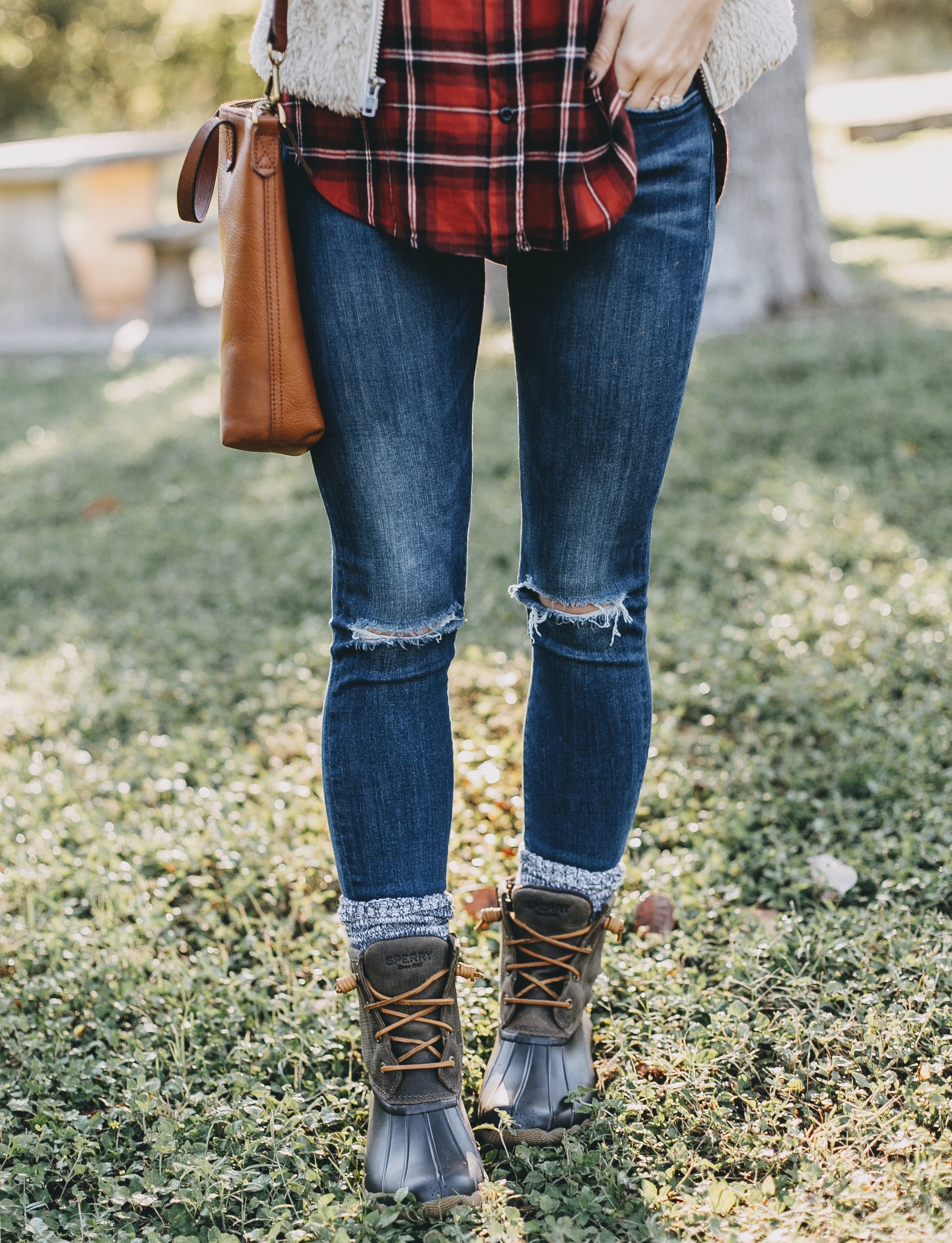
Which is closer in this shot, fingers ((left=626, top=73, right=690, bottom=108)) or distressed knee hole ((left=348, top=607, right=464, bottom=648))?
fingers ((left=626, top=73, right=690, bottom=108))

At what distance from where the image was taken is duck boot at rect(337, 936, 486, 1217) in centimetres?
139

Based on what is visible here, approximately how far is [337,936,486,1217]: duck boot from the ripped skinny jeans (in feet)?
0.30

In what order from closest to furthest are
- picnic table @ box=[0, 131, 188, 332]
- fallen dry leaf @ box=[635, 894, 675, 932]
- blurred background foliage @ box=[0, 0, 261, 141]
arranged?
1. fallen dry leaf @ box=[635, 894, 675, 932]
2. picnic table @ box=[0, 131, 188, 332]
3. blurred background foliage @ box=[0, 0, 261, 141]

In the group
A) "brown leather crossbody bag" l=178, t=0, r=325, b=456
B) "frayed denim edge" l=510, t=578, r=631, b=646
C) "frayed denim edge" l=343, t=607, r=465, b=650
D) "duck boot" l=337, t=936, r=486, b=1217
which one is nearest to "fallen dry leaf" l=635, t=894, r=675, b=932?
"duck boot" l=337, t=936, r=486, b=1217

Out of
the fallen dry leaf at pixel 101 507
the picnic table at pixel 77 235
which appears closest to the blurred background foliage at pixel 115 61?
the picnic table at pixel 77 235

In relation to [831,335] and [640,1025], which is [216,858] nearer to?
[640,1025]

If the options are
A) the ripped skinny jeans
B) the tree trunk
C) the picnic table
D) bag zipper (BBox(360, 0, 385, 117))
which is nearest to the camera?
bag zipper (BBox(360, 0, 385, 117))

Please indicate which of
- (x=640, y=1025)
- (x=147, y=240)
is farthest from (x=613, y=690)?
(x=147, y=240)

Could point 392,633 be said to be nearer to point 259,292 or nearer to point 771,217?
point 259,292

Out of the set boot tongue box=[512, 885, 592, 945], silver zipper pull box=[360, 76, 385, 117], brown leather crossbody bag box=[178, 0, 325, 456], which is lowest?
boot tongue box=[512, 885, 592, 945]

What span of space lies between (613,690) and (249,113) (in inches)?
31.5

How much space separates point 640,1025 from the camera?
5.41 feet

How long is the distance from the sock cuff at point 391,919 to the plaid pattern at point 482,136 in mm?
782

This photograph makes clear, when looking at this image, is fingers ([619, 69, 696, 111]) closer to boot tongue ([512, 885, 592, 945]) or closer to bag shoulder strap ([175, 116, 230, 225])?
bag shoulder strap ([175, 116, 230, 225])
